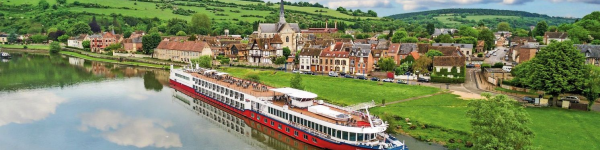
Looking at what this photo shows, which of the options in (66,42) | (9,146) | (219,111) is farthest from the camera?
(66,42)

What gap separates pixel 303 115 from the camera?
37.5 m

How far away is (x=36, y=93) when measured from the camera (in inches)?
2297

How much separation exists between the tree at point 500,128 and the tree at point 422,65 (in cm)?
3889

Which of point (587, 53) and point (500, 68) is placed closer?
point (587, 53)

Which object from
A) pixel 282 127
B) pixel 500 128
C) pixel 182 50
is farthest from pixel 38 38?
pixel 500 128

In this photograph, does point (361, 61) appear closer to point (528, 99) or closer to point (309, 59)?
point (309, 59)

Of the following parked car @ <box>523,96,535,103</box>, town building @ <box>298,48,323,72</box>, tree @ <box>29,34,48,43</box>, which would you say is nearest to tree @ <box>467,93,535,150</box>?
parked car @ <box>523,96,535,103</box>

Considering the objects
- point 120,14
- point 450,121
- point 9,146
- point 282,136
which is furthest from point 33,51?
point 450,121

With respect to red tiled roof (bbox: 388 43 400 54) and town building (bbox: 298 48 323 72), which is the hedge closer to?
red tiled roof (bbox: 388 43 400 54)

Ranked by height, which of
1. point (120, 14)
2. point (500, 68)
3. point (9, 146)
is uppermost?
point (120, 14)

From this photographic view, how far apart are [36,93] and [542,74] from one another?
194ft

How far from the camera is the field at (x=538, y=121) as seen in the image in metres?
34.2

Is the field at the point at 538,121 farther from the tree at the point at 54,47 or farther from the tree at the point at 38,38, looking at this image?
the tree at the point at 38,38

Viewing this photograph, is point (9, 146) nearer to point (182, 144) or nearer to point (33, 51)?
point (182, 144)
